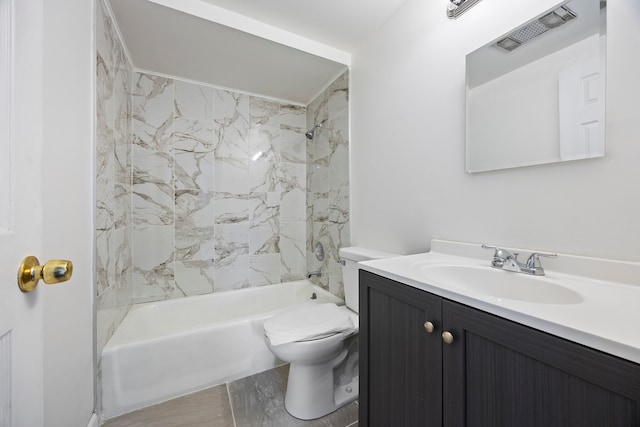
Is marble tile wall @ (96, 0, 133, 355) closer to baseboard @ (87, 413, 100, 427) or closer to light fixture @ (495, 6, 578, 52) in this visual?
baseboard @ (87, 413, 100, 427)

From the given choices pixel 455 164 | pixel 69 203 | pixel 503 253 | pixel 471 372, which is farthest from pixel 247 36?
pixel 471 372

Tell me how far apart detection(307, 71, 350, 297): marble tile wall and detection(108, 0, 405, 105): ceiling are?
274 millimetres

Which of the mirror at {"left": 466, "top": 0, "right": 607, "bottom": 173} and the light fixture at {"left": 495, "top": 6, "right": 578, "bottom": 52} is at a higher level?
the light fixture at {"left": 495, "top": 6, "right": 578, "bottom": 52}

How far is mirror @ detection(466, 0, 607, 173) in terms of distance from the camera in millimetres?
780

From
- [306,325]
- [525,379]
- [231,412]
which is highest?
[525,379]

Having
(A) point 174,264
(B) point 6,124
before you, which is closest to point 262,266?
(A) point 174,264

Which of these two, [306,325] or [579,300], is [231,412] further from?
[579,300]

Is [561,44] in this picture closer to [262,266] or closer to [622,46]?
[622,46]

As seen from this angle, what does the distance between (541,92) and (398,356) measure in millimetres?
1049

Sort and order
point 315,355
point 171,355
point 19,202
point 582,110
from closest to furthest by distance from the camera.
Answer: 1. point 19,202
2. point 582,110
3. point 315,355
4. point 171,355

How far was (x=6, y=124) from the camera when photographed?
43 centimetres

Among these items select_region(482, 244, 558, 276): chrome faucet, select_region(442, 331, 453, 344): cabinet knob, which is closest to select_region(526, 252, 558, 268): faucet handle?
select_region(482, 244, 558, 276): chrome faucet

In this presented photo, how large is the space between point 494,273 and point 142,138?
2384 millimetres

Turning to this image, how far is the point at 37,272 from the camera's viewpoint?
47 cm
